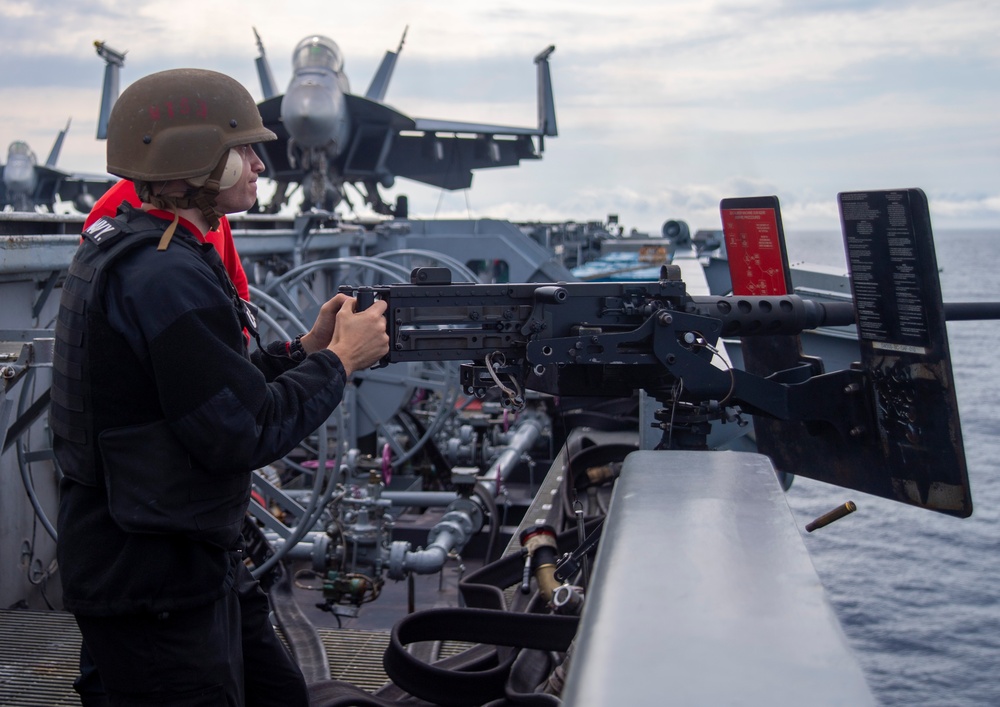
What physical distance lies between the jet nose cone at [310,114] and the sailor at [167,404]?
17137 mm

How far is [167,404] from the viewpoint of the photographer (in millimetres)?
2184

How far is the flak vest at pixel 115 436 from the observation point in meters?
2.26

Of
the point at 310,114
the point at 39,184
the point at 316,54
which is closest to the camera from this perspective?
the point at 310,114

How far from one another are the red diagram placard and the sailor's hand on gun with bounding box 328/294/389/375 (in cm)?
215

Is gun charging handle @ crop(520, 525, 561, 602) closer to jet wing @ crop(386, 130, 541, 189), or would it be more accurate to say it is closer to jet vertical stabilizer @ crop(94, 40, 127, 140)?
jet vertical stabilizer @ crop(94, 40, 127, 140)

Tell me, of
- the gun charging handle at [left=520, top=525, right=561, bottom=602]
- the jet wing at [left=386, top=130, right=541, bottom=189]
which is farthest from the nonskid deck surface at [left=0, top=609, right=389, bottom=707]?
the jet wing at [left=386, top=130, right=541, bottom=189]

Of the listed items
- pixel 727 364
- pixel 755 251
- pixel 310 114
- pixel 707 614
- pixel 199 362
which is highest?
pixel 310 114

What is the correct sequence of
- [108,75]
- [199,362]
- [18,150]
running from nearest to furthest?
1. [199,362]
2. [108,75]
3. [18,150]

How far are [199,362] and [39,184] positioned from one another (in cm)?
3822

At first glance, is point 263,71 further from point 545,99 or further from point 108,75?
point 545,99

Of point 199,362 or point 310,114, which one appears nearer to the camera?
point 199,362

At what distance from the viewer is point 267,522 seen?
5.57m

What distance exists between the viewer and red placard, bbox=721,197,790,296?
4.29 meters

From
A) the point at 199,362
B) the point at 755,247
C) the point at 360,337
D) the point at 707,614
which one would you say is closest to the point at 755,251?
the point at 755,247
